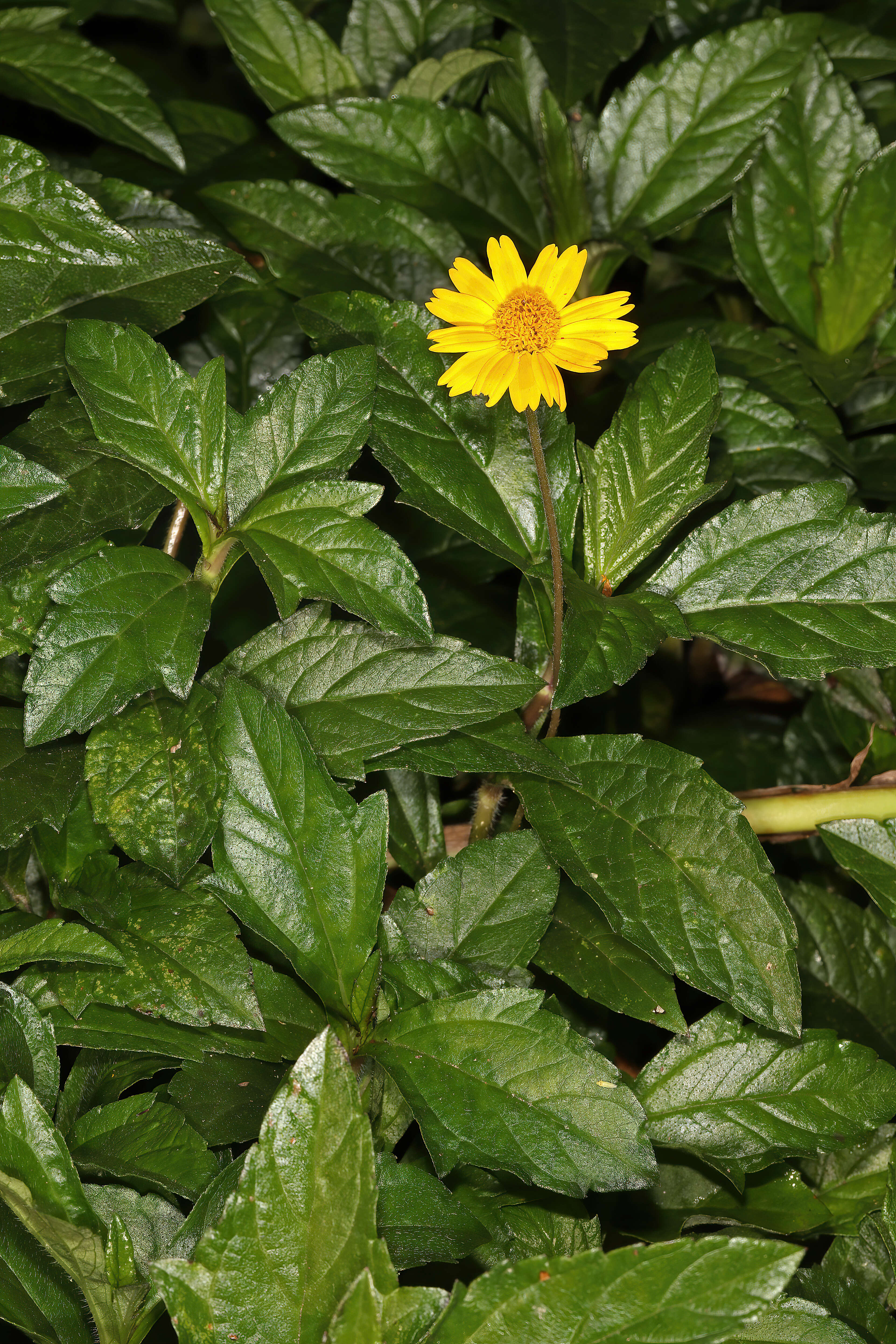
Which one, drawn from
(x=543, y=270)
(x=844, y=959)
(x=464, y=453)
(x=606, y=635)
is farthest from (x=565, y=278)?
(x=844, y=959)

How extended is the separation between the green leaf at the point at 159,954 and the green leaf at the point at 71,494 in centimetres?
34

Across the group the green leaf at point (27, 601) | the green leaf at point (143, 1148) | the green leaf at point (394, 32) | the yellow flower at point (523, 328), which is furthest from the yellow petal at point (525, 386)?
the green leaf at point (394, 32)

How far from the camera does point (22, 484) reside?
1167 millimetres

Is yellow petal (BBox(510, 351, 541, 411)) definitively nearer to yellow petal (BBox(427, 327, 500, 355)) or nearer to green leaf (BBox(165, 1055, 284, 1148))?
yellow petal (BBox(427, 327, 500, 355))

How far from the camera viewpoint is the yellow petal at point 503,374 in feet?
3.65

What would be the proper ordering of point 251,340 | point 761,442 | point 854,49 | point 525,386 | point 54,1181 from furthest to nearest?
point 854,49
point 251,340
point 761,442
point 525,386
point 54,1181

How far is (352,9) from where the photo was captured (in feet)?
6.21

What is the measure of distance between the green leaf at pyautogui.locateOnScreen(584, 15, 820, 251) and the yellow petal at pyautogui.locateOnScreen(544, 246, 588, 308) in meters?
0.66

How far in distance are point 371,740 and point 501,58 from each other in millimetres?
1185

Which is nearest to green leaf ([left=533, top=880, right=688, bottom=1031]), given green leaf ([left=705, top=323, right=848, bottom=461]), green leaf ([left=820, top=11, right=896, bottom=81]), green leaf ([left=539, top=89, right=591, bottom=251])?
green leaf ([left=705, top=323, right=848, bottom=461])

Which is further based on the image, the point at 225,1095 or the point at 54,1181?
the point at 225,1095

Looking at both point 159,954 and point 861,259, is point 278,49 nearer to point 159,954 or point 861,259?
point 861,259

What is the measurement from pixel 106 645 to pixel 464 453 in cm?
48

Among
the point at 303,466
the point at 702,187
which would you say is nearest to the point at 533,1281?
the point at 303,466
